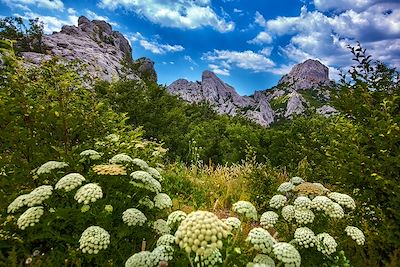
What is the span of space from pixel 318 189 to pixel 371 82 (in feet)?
11.4

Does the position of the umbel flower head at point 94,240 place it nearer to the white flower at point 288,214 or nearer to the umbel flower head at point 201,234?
the umbel flower head at point 201,234

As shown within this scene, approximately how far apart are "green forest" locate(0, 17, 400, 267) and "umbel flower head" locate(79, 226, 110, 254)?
0.01 meters

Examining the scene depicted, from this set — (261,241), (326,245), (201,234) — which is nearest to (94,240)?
(201,234)

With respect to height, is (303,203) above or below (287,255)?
above

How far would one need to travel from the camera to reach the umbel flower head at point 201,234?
92.1 inches

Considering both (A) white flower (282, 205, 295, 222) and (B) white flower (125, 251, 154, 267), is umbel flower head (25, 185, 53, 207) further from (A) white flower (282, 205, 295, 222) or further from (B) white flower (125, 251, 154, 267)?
(A) white flower (282, 205, 295, 222)

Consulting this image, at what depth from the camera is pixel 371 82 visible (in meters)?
6.67

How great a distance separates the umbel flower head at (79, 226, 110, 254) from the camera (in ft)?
10.7

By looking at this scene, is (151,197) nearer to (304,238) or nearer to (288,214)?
(288,214)

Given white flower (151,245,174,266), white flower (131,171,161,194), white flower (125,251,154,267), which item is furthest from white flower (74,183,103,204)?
white flower (151,245,174,266)

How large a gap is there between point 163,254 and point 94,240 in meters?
0.69

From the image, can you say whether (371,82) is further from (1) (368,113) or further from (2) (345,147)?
(2) (345,147)

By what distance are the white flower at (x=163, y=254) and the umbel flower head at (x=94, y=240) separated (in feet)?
1.70

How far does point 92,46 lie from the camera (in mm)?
63031
